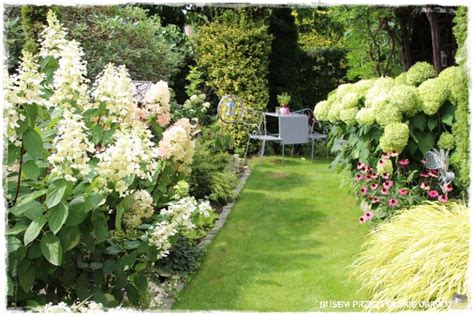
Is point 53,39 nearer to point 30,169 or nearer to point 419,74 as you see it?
point 30,169

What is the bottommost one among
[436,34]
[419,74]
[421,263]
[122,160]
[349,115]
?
[421,263]

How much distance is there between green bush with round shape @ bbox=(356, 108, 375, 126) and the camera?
4.71 meters

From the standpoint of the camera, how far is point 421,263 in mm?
3287

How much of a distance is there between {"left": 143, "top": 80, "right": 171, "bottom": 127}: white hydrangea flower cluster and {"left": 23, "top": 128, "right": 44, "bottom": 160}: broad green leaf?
879mm

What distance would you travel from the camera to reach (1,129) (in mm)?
2393

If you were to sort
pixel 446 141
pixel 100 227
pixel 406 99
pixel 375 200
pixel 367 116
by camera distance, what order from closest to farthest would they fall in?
pixel 100 227 < pixel 446 141 < pixel 406 99 < pixel 367 116 < pixel 375 200

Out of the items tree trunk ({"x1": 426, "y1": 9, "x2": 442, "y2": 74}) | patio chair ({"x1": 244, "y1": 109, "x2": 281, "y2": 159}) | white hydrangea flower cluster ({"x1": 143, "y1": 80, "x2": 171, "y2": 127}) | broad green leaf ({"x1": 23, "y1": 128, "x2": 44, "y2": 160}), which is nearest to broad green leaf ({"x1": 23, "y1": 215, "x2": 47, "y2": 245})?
broad green leaf ({"x1": 23, "y1": 128, "x2": 44, "y2": 160})

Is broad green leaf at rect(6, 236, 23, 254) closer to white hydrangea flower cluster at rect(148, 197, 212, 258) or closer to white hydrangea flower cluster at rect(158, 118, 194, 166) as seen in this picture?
white hydrangea flower cluster at rect(148, 197, 212, 258)

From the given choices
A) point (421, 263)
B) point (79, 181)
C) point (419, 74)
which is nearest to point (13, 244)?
point (79, 181)

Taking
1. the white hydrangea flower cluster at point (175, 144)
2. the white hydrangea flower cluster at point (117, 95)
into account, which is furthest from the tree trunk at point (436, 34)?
the white hydrangea flower cluster at point (117, 95)

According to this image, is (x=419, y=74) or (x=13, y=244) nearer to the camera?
(x=13, y=244)

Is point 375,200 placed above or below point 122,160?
below

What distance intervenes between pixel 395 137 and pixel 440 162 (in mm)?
421

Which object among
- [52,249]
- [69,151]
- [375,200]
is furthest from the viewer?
[375,200]
